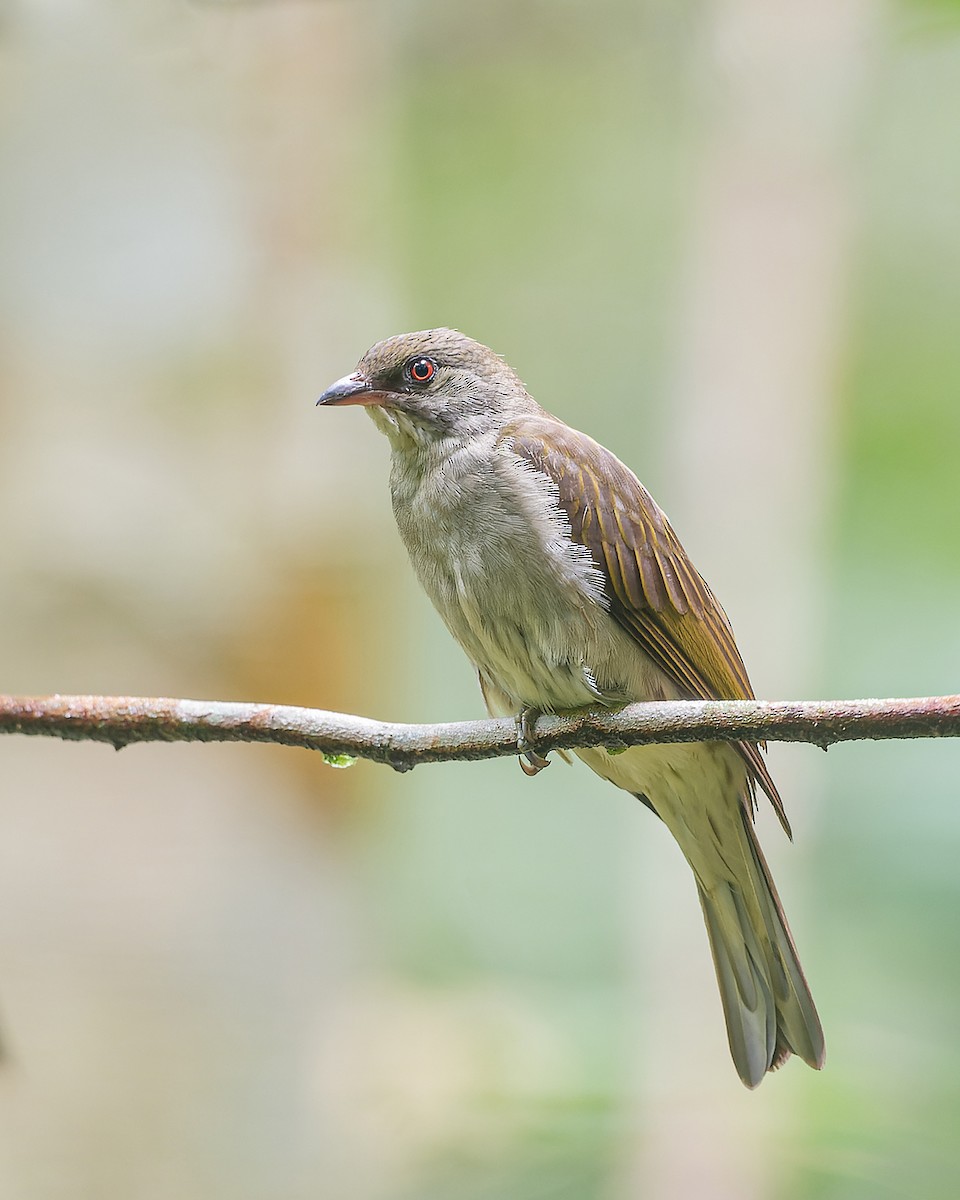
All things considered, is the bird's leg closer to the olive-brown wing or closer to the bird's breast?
the bird's breast

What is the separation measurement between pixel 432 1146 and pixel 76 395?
472 cm

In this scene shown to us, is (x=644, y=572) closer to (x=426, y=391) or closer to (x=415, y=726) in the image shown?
(x=426, y=391)

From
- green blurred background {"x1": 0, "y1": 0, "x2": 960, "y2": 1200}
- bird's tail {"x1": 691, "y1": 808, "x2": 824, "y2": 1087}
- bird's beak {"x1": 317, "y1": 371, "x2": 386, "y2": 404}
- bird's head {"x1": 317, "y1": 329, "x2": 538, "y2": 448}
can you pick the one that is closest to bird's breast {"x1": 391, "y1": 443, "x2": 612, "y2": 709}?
bird's head {"x1": 317, "y1": 329, "x2": 538, "y2": 448}

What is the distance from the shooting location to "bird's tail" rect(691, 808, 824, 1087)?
2744mm

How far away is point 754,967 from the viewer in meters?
2.84

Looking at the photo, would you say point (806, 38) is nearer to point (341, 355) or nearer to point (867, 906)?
point (341, 355)

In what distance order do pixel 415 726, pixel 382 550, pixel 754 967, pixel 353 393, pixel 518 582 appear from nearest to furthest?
pixel 415 726, pixel 518 582, pixel 754 967, pixel 353 393, pixel 382 550

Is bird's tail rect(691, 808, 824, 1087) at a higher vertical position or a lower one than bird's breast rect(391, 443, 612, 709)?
lower

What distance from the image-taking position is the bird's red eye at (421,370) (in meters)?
3.08

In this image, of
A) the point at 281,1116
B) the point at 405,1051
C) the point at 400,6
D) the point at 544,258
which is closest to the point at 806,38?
the point at 544,258

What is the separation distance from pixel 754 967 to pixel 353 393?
162 centimetres

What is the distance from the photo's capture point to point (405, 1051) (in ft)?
16.3

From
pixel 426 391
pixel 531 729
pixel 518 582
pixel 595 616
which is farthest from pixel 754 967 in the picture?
Answer: pixel 426 391

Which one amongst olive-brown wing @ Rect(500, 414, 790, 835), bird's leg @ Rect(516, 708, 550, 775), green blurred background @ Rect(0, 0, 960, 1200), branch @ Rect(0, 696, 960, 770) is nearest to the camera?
branch @ Rect(0, 696, 960, 770)
